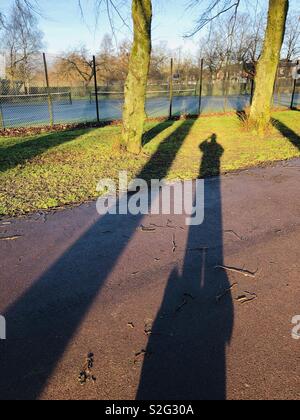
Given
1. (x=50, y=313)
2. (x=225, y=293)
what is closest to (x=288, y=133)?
(x=225, y=293)

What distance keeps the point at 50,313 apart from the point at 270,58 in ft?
35.6

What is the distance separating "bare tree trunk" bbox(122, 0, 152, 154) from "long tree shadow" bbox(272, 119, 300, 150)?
4.94 m

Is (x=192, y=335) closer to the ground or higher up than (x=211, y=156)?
closer to the ground

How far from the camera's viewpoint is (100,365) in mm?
2172

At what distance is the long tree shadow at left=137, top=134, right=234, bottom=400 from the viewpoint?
6.59ft

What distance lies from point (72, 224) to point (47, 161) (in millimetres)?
3773

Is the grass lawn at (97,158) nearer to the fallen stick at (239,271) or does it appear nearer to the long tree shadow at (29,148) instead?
the long tree shadow at (29,148)

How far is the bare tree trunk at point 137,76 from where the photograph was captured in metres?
7.96

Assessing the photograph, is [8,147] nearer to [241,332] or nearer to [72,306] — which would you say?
[72,306]

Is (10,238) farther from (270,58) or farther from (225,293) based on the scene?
(270,58)

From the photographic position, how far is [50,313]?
8.78ft

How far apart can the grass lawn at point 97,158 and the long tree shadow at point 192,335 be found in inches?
106

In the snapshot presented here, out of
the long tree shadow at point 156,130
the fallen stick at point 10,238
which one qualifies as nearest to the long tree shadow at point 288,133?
the long tree shadow at point 156,130

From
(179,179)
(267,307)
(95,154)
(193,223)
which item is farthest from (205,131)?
(267,307)
